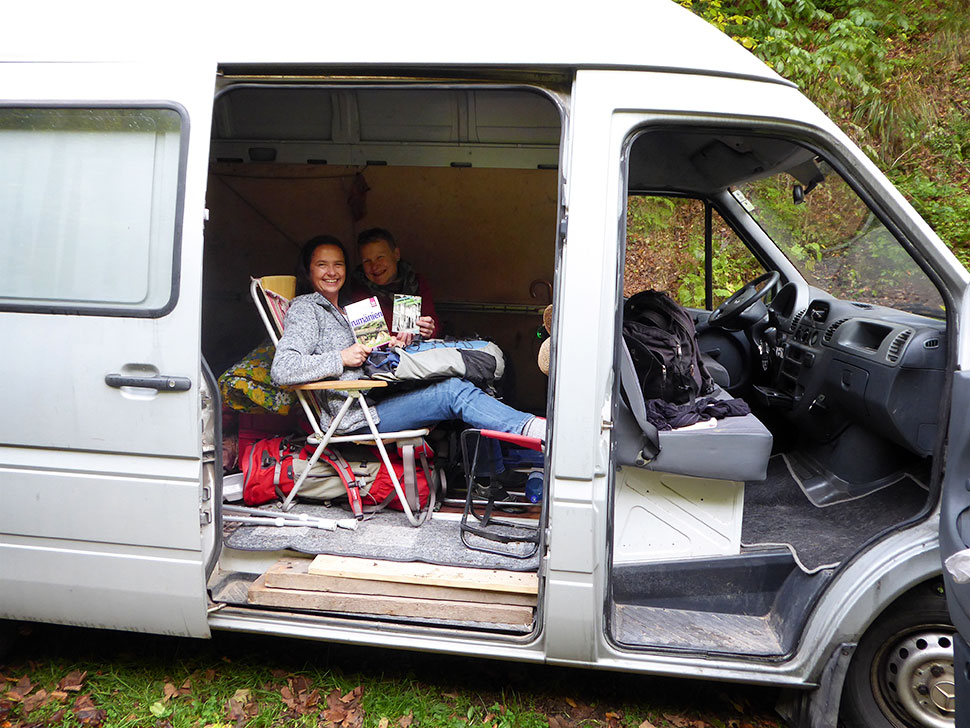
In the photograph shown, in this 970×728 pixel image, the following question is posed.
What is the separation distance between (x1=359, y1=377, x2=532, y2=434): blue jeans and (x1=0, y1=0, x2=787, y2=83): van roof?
1544 millimetres

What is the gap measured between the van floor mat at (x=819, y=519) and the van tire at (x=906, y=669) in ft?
0.82

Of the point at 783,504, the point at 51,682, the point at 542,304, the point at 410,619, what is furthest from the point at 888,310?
the point at 51,682

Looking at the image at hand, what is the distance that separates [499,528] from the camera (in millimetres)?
3189

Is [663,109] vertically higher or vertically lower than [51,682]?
higher

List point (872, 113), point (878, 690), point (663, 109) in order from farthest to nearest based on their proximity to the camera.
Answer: point (872, 113)
point (878, 690)
point (663, 109)

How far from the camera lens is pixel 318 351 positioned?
3477 mm

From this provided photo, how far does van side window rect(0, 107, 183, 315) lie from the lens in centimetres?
246

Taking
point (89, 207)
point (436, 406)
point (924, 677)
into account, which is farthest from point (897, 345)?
point (89, 207)

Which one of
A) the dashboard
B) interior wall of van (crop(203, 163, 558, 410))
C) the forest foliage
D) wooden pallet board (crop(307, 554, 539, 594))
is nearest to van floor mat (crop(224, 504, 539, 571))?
wooden pallet board (crop(307, 554, 539, 594))

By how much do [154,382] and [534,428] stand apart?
1.57 m

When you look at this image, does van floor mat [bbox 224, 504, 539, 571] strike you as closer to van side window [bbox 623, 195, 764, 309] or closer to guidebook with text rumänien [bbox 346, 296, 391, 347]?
guidebook with text rumänien [bbox 346, 296, 391, 347]

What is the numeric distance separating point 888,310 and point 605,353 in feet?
4.50

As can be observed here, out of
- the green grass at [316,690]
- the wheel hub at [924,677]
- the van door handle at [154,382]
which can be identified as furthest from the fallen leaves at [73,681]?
the wheel hub at [924,677]

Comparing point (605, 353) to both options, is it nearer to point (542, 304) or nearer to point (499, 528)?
point (499, 528)
